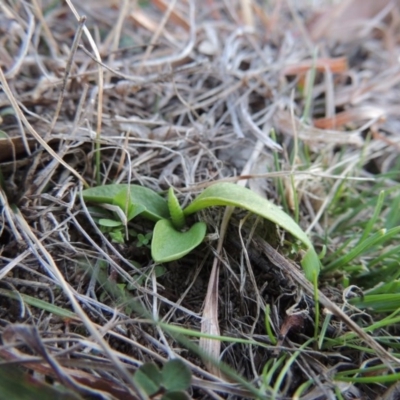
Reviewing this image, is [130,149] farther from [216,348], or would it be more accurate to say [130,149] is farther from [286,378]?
[286,378]

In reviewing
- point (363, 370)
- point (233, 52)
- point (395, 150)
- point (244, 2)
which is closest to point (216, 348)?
point (363, 370)

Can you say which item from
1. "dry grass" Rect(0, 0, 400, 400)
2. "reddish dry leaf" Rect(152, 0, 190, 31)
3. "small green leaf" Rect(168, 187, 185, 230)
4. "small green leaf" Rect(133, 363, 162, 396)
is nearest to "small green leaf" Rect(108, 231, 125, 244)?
"dry grass" Rect(0, 0, 400, 400)

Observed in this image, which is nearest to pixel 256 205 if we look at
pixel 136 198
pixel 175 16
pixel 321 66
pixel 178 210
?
pixel 178 210

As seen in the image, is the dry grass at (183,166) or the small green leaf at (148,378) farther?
the dry grass at (183,166)

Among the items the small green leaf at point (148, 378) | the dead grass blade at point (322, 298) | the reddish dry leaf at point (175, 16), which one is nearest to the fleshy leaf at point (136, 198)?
the dead grass blade at point (322, 298)

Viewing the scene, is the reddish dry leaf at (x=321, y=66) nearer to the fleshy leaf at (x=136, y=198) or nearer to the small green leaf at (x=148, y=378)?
the fleshy leaf at (x=136, y=198)

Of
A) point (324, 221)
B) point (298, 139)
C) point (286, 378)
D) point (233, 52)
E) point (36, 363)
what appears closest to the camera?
point (36, 363)

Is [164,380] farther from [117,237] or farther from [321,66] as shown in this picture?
[321,66]
